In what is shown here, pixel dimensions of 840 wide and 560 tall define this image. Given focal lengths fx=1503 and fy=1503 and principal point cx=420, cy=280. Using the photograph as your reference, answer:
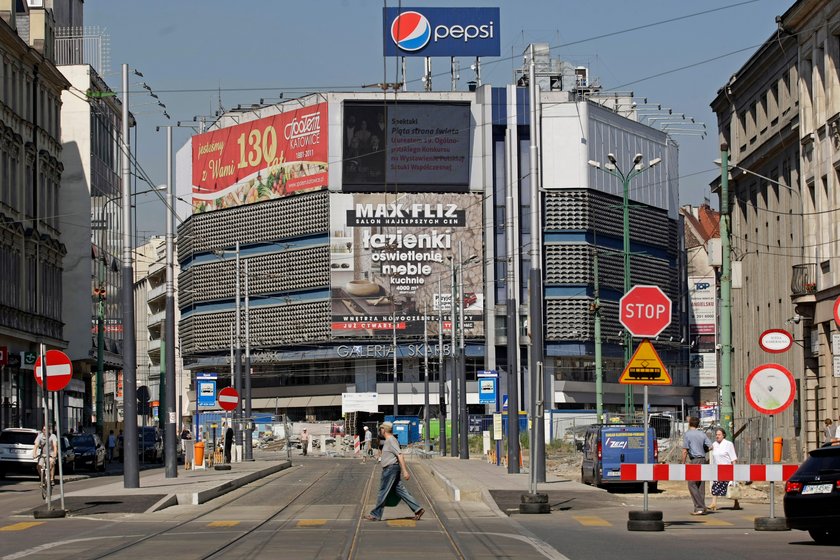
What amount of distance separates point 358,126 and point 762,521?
94.6 m

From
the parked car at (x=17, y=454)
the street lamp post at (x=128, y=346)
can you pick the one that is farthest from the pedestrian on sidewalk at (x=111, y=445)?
the street lamp post at (x=128, y=346)

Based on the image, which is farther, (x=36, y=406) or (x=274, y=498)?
(x=36, y=406)

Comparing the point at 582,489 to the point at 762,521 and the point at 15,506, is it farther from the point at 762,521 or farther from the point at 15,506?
the point at 15,506

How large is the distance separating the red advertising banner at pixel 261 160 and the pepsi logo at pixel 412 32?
7.99 metres

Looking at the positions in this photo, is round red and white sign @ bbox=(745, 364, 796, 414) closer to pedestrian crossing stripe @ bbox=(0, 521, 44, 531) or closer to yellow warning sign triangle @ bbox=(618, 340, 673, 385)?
yellow warning sign triangle @ bbox=(618, 340, 673, 385)

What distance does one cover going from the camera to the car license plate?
19.0 meters

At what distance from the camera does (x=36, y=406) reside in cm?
6719

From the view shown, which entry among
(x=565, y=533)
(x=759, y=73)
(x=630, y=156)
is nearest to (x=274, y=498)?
(x=565, y=533)

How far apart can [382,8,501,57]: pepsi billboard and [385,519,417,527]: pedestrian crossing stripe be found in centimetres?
8965

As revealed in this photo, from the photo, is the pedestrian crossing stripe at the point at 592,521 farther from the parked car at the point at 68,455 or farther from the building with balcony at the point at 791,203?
the parked car at the point at 68,455

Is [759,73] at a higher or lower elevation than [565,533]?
higher

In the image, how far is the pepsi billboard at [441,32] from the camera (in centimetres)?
11262

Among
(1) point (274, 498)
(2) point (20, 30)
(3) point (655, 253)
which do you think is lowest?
(1) point (274, 498)

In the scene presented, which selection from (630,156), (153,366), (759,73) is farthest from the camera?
(153,366)
